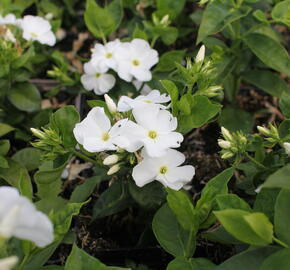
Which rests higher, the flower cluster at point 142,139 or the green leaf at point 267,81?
the flower cluster at point 142,139

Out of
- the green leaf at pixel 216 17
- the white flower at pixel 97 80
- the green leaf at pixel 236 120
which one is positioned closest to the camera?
the green leaf at pixel 216 17

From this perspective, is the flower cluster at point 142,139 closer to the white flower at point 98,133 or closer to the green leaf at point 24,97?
the white flower at point 98,133

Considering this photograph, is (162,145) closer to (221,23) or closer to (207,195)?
(207,195)

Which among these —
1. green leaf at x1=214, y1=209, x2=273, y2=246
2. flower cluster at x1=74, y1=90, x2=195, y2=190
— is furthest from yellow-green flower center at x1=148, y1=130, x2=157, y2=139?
green leaf at x1=214, y1=209, x2=273, y2=246

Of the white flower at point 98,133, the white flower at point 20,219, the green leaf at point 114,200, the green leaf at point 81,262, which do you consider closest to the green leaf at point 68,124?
the white flower at point 98,133

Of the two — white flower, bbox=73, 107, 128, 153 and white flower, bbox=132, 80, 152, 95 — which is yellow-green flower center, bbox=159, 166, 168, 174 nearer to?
white flower, bbox=73, 107, 128, 153

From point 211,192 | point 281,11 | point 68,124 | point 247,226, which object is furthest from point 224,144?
point 281,11
